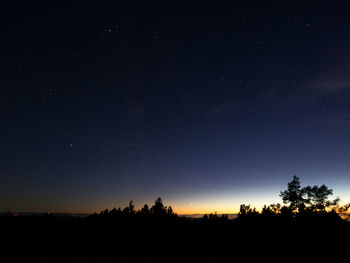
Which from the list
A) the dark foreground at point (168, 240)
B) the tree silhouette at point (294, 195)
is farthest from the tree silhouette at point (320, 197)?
the dark foreground at point (168, 240)

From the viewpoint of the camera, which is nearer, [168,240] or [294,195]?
[168,240]

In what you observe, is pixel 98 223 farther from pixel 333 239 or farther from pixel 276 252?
pixel 333 239

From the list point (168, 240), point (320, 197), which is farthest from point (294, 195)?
point (168, 240)

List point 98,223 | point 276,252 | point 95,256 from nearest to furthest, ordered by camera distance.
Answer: point 95,256
point 276,252
point 98,223

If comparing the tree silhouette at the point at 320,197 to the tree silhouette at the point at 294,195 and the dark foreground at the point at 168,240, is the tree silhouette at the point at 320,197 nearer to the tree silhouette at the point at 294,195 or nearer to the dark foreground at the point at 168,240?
the tree silhouette at the point at 294,195

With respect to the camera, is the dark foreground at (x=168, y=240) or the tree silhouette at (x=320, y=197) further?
the tree silhouette at (x=320, y=197)

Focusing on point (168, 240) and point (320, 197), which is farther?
point (320, 197)

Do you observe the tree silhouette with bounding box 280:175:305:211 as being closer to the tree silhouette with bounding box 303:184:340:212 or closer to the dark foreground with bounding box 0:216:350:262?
the tree silhouette with bounding box 303:184:340:212

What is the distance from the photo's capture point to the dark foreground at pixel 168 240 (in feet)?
44.2

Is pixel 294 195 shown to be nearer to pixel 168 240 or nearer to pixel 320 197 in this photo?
pixel 320 197

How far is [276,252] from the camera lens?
14.3m

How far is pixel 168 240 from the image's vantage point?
53.7 ft

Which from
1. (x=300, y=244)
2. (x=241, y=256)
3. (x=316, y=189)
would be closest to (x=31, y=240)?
(x=241, y=256)

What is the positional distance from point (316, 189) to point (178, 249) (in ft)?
111
